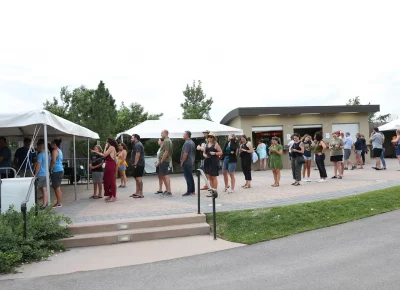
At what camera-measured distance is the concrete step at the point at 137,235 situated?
259 inches

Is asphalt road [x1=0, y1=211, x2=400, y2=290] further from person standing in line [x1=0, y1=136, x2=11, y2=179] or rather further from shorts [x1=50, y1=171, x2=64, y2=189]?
person standing in line [x1=0, y1=136, x2=11, y2=179]

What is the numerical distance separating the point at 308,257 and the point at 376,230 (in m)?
1.88

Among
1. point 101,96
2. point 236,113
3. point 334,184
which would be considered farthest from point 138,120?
point 334,184

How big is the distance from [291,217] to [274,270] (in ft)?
7.91

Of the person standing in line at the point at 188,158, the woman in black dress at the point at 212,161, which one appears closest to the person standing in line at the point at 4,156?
the person standing in line at the point at 188,158

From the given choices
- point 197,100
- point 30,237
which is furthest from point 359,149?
point 197,100

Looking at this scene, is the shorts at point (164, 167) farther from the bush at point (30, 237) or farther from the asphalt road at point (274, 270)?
the asphalt road at point (274, 270)

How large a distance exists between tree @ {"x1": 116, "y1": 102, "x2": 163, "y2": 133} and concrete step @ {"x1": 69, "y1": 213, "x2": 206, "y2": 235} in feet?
102

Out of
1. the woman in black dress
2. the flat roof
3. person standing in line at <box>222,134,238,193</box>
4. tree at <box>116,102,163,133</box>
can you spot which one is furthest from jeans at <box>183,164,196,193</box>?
tree at <box>116,102,163,133</box>

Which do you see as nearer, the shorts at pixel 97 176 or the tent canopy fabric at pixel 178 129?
the shorts at pixel 97 176

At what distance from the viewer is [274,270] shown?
16.2ft

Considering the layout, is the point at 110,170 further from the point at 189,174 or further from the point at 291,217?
the point at 291,217

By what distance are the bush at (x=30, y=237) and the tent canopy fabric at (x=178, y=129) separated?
1160 centimetres

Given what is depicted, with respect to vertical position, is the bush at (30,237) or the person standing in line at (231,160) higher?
the person standing in line at (231,160)
